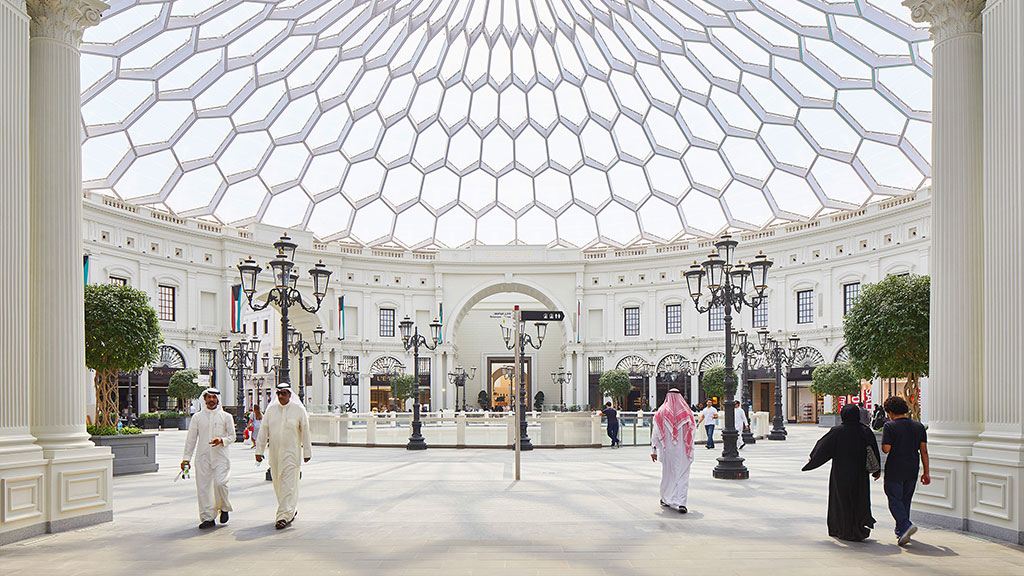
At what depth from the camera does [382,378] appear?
2080 inches

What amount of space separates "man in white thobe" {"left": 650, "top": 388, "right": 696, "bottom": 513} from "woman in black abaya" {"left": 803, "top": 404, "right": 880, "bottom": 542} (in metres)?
2.05

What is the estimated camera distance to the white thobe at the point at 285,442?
934 cm

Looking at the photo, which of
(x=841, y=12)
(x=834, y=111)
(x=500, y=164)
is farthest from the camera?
(x=500, y=164)

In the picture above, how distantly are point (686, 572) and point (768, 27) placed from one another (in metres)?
30.6

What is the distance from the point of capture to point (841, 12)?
29.6 meters

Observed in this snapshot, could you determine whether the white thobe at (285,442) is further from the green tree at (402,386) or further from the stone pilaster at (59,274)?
the green tree at (402,386)

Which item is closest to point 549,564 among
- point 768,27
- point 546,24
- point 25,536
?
point 25,536

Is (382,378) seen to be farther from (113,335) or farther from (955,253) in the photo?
(955,253)

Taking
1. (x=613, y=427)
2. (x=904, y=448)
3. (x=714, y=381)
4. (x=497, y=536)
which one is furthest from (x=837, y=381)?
(x=497, y=536)

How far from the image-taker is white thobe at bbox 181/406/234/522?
916 centimetres

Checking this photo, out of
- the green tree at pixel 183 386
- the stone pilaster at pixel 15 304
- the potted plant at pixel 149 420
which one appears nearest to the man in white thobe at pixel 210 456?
the stone pilaster at pixel 15 304

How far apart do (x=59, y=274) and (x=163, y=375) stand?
35137mm

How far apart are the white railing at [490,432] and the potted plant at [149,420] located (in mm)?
15125

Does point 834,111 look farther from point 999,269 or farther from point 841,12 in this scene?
point 999,269
